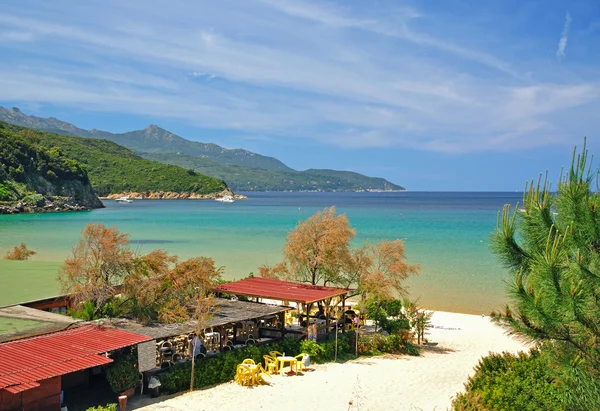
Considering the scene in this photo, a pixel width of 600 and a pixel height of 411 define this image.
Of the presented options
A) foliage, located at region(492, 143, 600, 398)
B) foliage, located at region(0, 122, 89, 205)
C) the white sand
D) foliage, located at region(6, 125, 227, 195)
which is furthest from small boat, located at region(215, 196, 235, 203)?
foliage, located at region(492, 143, 600, 398)

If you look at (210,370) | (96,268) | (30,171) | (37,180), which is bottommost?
(210,370)

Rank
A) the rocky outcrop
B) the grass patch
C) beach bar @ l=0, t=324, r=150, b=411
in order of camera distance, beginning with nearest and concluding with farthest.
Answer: beach bar @ l=0, t=324, r=150, b=411 < the grass patch < the rocky outcrop

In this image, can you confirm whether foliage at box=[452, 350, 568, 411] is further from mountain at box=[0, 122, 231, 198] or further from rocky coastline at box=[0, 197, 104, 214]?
mountain at box=[0, 122, 231, 198]

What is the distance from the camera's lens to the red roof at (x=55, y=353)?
941 centimetres

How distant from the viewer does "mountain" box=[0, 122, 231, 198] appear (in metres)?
148

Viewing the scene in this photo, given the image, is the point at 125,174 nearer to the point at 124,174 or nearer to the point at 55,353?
the point at 124,174

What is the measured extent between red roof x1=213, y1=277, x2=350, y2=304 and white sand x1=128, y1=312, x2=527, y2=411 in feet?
6.97

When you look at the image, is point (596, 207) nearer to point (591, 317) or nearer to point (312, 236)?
point (591, 317)

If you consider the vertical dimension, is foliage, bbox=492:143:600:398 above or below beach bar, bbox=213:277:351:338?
above

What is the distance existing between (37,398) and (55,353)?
93cm

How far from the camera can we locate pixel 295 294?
1622cm

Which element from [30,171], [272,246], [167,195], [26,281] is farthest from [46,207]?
[26,281]

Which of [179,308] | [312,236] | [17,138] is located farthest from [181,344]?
[17,138]

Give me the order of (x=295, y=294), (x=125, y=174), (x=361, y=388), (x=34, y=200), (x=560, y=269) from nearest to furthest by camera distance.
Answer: (x=560, y=269) < (x=361, y=388) < (x=295, y=294) < (x=34, y=200) < (x=125, y=174)
